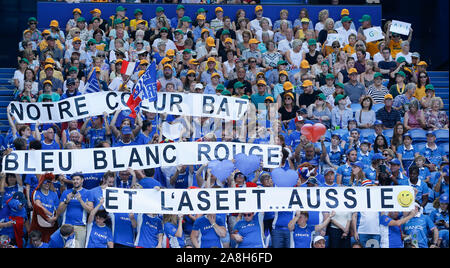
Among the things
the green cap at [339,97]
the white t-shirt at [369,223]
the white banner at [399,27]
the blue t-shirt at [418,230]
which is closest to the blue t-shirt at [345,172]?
the white t-shirt at [369,223]

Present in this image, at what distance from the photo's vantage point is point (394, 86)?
19.4 meters

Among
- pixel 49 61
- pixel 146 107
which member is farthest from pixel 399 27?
pixel 146 107

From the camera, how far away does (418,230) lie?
15.0m

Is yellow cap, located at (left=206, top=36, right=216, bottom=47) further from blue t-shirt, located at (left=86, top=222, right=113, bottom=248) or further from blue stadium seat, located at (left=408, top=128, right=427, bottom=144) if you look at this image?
blue t-shirt, located at (left=86, top=222, right=113, bottom=248)

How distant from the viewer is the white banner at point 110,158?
48.4 feet

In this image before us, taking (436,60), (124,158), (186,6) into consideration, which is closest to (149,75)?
(124,158)

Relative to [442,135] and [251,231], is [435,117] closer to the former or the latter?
[442,135]

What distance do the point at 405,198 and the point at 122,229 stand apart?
14.2 feet

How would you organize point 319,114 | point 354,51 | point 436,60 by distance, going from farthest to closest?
point 436,60 → point 354,51 → point 319,114

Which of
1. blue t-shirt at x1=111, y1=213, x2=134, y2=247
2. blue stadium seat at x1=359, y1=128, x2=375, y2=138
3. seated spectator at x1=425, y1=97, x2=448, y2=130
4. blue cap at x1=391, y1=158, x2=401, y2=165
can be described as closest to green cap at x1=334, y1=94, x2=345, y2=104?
blue stadium seat at x1=359, y1=128, x2=375, y2=138

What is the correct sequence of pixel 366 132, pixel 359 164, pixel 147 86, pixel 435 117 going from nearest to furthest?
1. pixel 147 86
2. pixel 359 164
3. pixel 366 132
4. pixel 435 117

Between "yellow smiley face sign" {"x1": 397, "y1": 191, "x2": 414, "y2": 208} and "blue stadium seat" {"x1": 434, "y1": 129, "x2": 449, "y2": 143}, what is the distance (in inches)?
163
